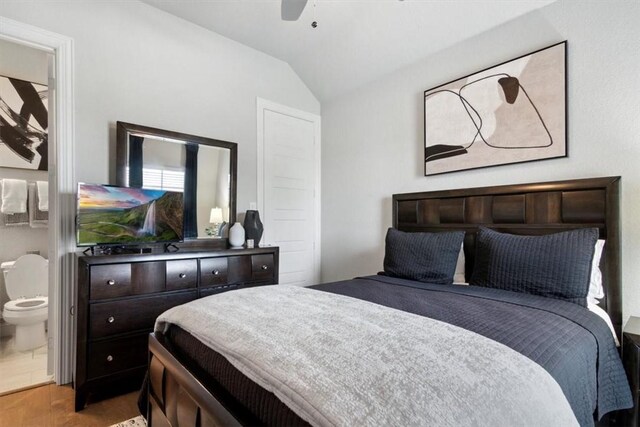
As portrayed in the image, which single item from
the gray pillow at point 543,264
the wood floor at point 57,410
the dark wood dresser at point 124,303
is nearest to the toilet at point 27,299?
the wood floor at point 57,410

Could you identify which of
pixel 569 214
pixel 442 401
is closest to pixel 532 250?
pixel 569 214

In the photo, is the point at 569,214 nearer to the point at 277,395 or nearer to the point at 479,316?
the point at 479,316

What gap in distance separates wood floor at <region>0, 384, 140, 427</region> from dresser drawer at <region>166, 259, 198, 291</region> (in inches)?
30.2

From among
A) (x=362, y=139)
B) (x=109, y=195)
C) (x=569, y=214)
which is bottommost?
(x=569, y=214)

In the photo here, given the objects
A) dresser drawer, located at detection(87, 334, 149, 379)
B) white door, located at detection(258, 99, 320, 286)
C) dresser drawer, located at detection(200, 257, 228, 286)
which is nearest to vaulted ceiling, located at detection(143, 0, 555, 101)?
white door, located at detection(258, 99, 320, 286)

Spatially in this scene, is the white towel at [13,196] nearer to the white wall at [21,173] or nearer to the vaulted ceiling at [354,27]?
the white wall at [21,173]

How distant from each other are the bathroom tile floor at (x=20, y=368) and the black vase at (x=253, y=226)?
1.81m

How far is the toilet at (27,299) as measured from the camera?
9.24ft

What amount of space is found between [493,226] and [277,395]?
7.04ft

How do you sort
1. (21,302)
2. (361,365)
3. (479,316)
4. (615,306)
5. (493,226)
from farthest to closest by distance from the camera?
(21,302), (493,226), (615,306), (479,316), (361,365)

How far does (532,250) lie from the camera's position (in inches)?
74.0

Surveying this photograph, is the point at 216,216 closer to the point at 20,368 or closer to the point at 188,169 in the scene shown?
the point at 188,169

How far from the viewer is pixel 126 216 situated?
7.61ft

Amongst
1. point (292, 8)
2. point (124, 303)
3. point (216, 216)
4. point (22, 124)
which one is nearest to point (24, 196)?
point (22, 124)
